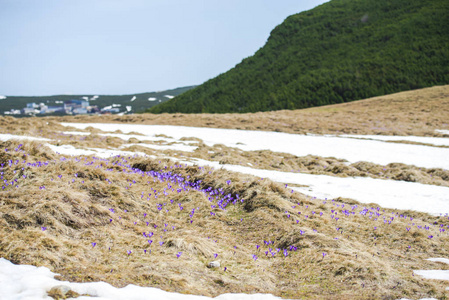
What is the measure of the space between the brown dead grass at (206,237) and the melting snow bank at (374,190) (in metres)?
0.89

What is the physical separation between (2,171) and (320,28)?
225 ft

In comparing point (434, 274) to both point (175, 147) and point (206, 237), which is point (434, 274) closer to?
point (206, 237)

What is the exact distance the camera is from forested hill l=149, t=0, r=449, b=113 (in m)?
50.4

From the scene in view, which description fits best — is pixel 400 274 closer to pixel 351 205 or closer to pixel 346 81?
pixel 351 205

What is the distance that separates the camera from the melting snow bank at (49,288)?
350cm

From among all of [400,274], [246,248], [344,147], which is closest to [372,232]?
[400,274]

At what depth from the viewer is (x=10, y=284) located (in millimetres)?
3625

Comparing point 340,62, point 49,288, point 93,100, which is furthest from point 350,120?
point 93,100

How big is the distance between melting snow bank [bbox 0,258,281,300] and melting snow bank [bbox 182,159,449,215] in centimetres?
624

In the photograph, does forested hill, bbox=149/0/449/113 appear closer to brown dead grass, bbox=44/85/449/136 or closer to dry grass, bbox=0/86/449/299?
brown dead grass, bbox=44/85/449/136

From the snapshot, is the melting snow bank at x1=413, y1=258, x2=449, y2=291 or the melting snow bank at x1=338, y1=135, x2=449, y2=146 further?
the melting snow bank at x1=338, y1=135, x2=449, y2=146

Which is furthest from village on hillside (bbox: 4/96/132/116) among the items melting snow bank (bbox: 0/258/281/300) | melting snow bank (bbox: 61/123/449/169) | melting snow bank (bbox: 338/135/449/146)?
melting snow bank (bbox: 0/258/281/300)

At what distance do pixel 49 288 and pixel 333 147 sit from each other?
57.8 feet

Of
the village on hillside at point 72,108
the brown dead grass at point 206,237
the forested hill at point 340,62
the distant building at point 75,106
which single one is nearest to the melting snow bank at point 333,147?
the brown dead grass at point 206,237
